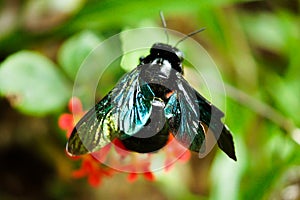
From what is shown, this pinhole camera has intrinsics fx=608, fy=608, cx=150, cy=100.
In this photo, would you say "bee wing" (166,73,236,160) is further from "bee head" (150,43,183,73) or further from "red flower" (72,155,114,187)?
"red flower" (72,155,114,187)

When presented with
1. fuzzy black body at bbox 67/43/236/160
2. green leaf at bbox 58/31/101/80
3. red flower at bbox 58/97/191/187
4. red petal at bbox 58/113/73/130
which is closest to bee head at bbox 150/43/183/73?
fuzzy black body at bbox 67/43/236/160

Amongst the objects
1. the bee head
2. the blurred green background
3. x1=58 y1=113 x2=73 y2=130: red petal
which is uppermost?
the bee head

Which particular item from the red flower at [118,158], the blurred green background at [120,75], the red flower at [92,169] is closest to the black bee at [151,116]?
the red flower at [118,158]

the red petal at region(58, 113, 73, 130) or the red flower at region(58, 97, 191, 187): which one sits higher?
the red petal at region(58, 113, 73, 130)

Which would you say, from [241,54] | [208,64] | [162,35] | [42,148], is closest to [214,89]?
[162,35]

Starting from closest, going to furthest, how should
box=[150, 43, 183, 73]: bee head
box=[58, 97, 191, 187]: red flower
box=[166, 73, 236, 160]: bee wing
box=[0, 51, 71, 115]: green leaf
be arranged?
box=[166, 73, 236, 160]: bee wing → box=[150, 43, 183, 73]: bee head → box=[58, 97, 191, 187]: red flower → box=[0, 51, 71, 115]: green leaf

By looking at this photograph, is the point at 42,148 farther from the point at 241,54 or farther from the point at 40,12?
the point at 241,54

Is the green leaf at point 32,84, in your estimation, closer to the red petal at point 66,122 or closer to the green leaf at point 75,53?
the green leaf at point 75,53
